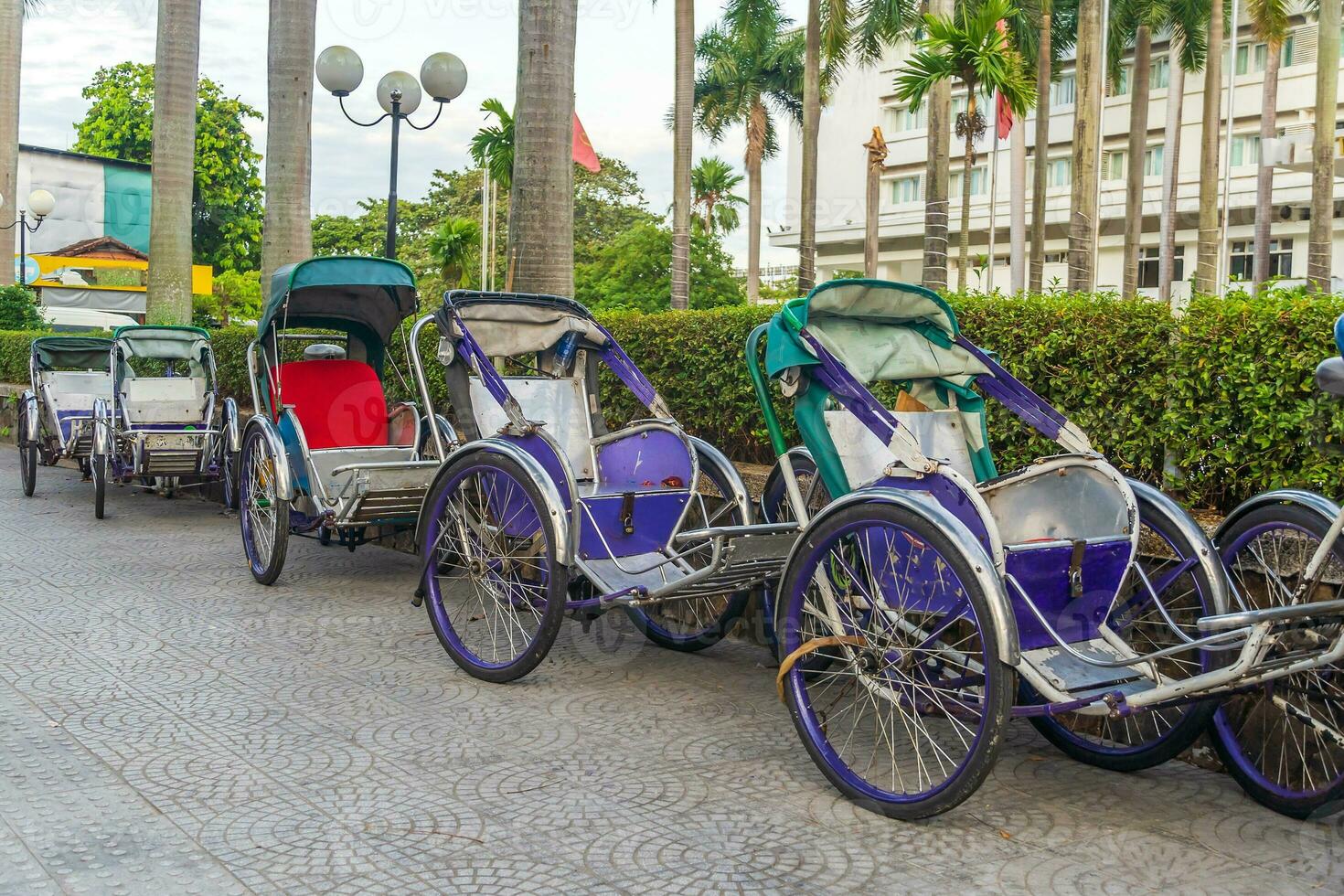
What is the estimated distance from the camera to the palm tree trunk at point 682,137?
28.8 metres

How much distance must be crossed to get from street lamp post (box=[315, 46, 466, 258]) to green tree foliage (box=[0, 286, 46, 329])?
1341 cm

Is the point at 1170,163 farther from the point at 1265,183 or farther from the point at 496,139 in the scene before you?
the point at 496,139

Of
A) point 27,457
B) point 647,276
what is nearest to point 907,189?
point 647,276

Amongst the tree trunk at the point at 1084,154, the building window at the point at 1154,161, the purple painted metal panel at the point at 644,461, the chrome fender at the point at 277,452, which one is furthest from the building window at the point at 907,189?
the purple painted metal panel at the point at 644,461

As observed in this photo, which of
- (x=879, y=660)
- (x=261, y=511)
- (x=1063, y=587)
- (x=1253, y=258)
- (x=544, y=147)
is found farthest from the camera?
(x=1253, y=258)

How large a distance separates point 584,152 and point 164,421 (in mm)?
12702

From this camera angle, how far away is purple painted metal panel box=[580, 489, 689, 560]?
6.04 meters

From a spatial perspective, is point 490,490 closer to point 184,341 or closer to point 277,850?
point 277,850

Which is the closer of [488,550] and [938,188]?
[488,550]

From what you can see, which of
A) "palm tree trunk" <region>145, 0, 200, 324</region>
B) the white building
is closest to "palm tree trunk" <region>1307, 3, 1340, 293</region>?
the white building

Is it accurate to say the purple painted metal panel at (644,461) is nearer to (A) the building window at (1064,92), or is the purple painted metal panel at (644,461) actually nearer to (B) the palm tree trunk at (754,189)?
(B) the palm tree trunk at (754,189)

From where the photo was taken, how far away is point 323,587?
8008mm

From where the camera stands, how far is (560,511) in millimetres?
5395

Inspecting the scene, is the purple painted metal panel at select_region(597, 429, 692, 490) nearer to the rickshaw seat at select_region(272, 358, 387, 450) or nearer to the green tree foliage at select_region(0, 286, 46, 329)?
the rickshaw seat at select_region(272, 358, 387, 450)
